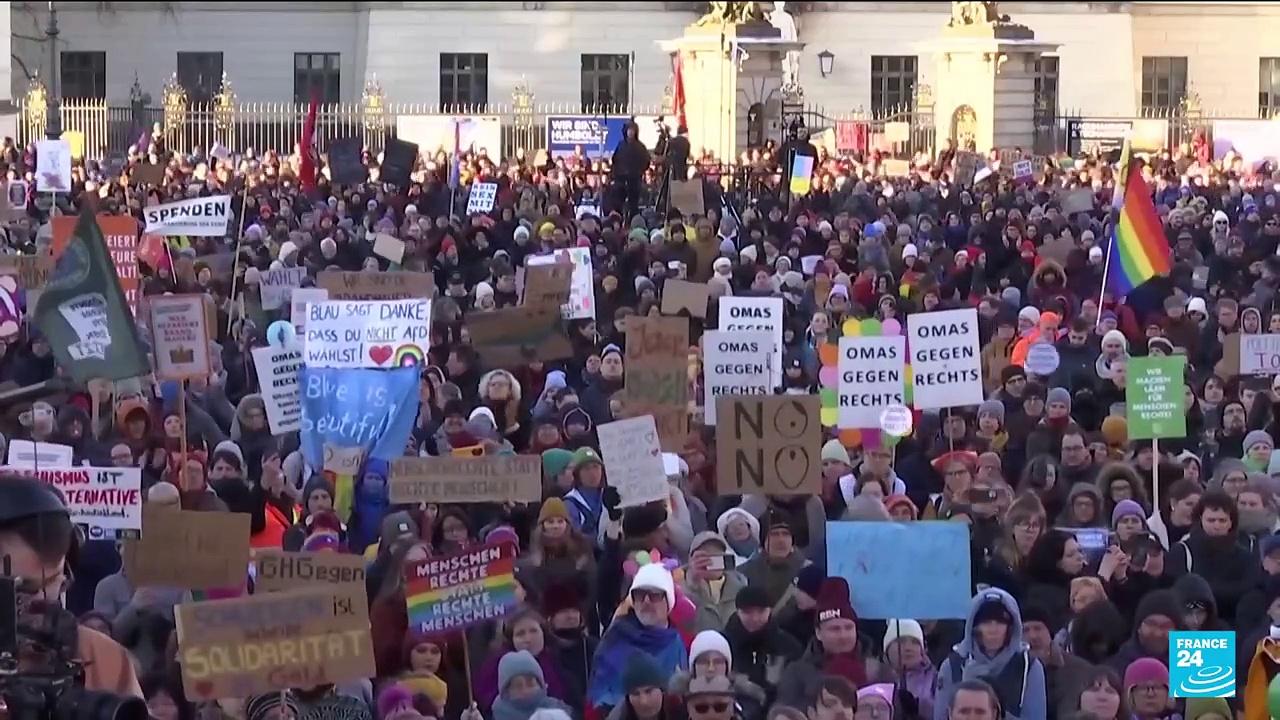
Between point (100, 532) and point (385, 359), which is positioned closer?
point (100, 532)

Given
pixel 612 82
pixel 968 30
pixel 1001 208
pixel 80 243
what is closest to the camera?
pixel 80 243

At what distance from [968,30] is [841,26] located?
11.6m

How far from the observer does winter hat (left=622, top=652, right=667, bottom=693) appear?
786 centimetres

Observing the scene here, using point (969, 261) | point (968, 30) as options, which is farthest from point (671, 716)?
point (968, 30)

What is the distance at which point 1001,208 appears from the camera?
2597 cm

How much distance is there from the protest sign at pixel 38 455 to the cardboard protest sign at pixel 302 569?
1754 mm

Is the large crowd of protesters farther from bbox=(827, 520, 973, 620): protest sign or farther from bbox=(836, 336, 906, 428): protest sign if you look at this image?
bbox=(836, 336, 906, 428): protest sign

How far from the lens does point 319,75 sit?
Result: 5341 cm

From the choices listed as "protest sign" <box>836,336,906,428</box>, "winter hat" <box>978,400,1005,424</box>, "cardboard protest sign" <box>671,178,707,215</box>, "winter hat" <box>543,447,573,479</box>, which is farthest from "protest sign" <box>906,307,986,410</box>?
"cardboard protest sign" <box>671,178,707,215</box>

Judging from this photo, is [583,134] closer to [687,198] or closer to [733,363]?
[687,198]

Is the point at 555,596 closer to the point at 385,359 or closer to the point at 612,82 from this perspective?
the point at 385,359

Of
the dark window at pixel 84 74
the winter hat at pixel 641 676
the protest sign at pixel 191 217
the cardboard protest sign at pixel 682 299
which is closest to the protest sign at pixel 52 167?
the protest sign at pixel 191 217

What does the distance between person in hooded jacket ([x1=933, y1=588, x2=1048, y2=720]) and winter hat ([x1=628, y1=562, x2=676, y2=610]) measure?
2.98ft

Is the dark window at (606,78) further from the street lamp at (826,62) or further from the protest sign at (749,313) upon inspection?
the protest sign at (749,313)
